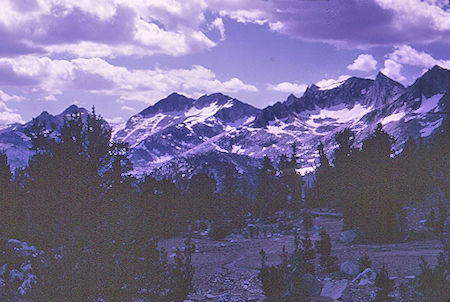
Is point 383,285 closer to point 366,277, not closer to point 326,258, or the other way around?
point 366,277

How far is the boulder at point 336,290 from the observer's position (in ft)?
43.1

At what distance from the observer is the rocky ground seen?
48.7 ft

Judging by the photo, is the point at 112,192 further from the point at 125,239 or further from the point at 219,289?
the point at 219,289

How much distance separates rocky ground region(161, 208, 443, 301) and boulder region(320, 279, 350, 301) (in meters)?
0.05

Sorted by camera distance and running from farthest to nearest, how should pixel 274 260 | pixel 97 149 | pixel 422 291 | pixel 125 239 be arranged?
pixel 274 260 → pixel 97 149 → pixel 125 239 → pixel 422 291

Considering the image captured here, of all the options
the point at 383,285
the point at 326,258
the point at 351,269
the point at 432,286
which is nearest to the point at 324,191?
the point at 326,258

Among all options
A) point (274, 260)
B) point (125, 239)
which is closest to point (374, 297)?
point (125, 239)

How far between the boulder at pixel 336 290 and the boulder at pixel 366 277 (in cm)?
129

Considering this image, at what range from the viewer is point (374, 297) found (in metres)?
12.6

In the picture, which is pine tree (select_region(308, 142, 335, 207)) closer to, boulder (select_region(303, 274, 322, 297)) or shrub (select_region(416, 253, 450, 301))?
boulder (select_region(303, 274, 322, 297))

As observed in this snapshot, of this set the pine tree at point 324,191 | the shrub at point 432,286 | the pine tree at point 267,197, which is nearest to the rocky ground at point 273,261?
the shrub at point 432,286

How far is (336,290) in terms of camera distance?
44.9ft

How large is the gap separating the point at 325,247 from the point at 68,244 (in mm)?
14587

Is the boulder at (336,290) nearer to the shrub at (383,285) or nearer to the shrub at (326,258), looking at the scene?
the shrub at (383,285)
